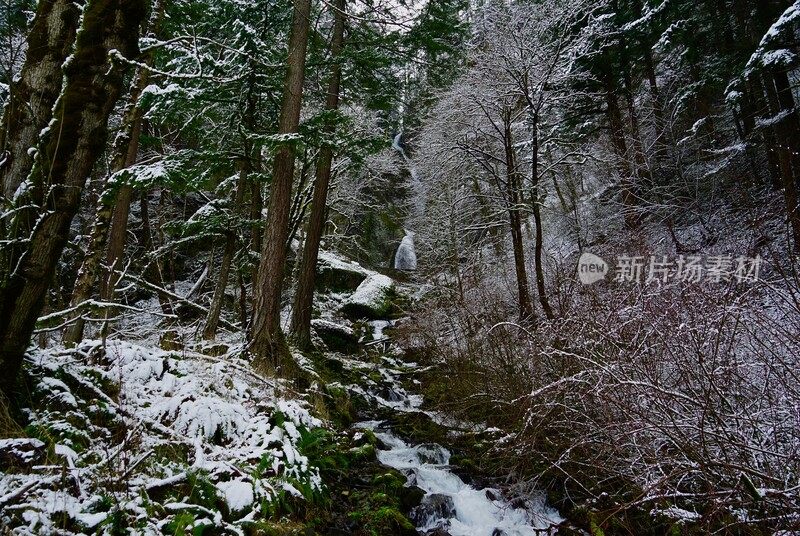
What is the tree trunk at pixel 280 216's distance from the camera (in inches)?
261

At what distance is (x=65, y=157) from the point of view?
2760 mm

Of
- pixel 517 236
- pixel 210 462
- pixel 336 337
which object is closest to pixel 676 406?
pixel 210 462

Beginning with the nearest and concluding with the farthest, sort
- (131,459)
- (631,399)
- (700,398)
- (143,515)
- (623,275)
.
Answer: (143,515), (131,459), (700,398), (631,399), (623,275)

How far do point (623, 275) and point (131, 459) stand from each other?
8335mm

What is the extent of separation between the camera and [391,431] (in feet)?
22.6

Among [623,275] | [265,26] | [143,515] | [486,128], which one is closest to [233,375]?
[143,515]

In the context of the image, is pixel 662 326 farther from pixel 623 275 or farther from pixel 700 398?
pixel 623 275

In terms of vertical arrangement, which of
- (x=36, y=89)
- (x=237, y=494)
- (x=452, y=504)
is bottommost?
(x=452, y=504)

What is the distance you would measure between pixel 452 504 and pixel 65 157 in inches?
190

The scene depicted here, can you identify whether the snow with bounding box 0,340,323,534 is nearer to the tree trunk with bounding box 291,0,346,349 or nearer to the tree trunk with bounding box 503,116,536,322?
the tree trunk with bounding box 291,0,346,349

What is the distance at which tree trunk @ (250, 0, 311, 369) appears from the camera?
662 centimetres

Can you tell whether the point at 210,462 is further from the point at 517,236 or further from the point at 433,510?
the point at 517,236

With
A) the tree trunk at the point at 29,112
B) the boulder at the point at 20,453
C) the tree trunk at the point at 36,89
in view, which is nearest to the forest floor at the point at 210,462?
the boulder at the point at 20,453

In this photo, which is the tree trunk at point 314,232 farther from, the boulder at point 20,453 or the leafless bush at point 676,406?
the boulder at point 20,453
